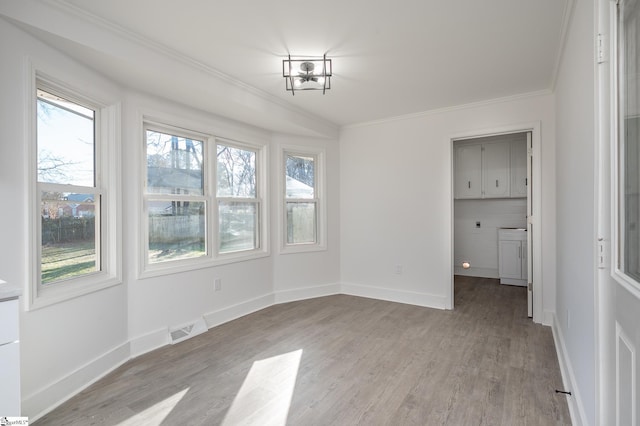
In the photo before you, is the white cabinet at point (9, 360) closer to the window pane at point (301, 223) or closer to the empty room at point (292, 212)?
the empty room at point (292, 212)

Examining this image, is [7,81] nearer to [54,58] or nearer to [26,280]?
[54,58]

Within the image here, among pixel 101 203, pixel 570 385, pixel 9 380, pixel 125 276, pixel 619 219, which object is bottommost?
pixel 570 385

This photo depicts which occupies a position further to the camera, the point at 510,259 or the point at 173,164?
the point at 510,259

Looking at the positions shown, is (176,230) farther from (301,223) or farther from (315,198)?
(315,198)

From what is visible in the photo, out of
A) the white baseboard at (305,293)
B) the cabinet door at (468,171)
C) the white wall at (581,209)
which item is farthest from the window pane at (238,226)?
the cabinet door at (468,171)

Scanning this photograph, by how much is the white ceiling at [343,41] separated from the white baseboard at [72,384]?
7.15ft

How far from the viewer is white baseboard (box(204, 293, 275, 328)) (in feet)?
11.3

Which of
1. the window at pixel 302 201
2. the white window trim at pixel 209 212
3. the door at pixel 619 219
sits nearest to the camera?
the door at pixel 619 219

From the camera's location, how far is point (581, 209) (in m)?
1.78

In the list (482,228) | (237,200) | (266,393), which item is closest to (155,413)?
(266,393)

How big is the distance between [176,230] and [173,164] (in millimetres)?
677

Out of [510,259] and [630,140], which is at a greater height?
[630,140]

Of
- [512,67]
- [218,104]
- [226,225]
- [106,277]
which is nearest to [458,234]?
[512,67]

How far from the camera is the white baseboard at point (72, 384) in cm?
191
